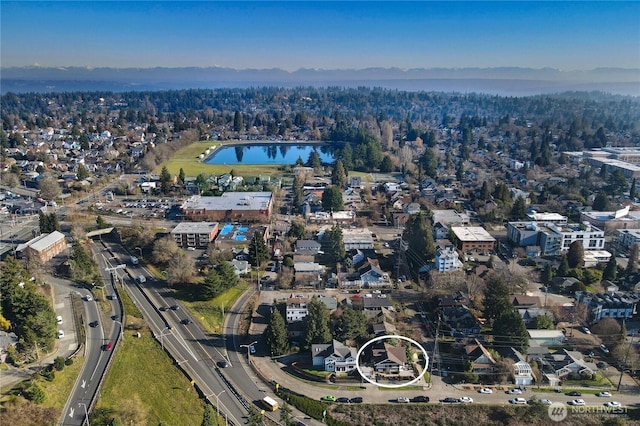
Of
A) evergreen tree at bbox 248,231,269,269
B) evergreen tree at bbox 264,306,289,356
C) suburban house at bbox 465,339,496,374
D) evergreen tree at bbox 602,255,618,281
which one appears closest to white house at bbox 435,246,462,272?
suburban house at bbox 465,339,496,374

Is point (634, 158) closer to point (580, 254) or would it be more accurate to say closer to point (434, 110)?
point (580, 254)

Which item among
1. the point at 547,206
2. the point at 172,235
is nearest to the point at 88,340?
the point at 172,235

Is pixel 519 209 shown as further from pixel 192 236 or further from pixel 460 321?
pixel 192 236

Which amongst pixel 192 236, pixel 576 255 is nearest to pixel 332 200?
pixel 192 236

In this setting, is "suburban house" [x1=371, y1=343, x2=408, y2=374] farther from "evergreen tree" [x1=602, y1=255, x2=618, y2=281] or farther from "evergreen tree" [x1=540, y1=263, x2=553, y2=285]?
"evergreen tree" [x1=602, y1=255, x2=618, y2=281]

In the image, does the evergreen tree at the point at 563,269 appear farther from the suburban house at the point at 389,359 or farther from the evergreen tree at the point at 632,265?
the suburban house at the point at 389,359
